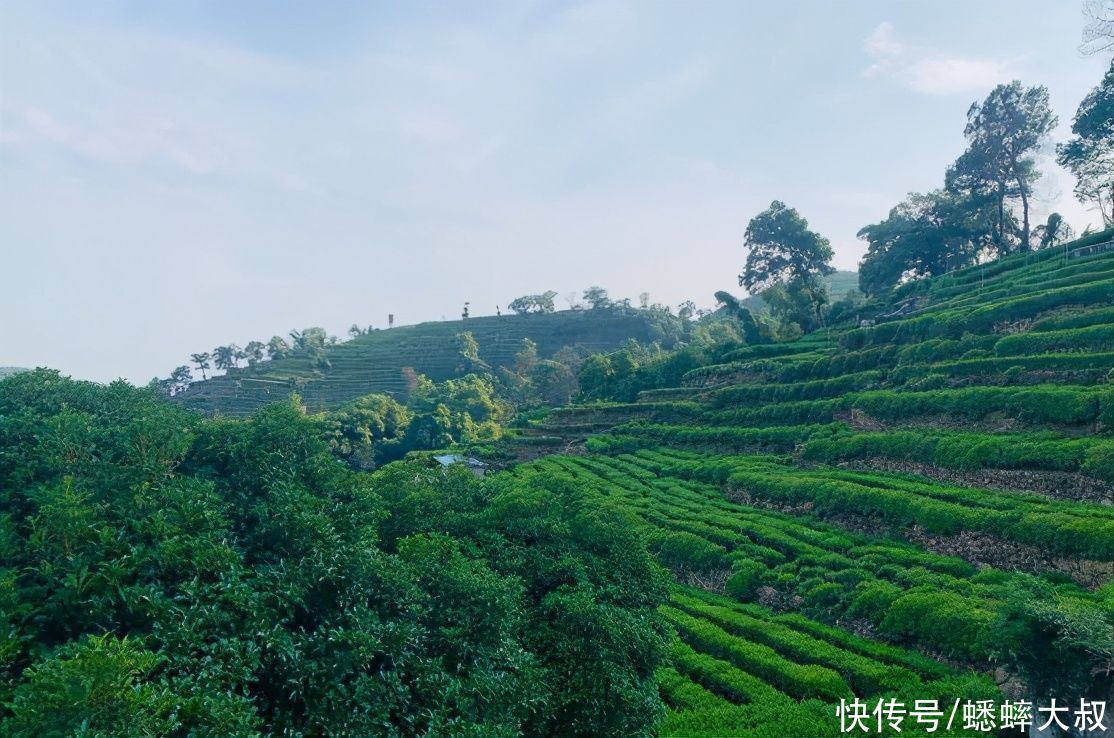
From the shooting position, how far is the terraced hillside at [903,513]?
13.4 meters

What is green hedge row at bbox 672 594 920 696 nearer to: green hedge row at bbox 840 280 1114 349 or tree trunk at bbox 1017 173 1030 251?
green hedge row at bbox 840 280 1114 349

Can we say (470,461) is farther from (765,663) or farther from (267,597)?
(267,597)

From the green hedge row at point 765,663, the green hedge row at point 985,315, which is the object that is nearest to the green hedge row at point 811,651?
the green hedge row at point 765,663

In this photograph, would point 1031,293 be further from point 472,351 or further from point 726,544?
point 472,351

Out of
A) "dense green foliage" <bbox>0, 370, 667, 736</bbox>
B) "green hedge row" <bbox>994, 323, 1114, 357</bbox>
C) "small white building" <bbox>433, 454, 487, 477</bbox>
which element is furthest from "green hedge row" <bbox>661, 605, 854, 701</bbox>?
"small white building" <bbox>433, 454, 487, 477</bbox>

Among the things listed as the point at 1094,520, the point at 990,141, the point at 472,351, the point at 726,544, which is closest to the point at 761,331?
the point at 990,141

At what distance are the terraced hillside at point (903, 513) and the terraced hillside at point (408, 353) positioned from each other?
53373 millimetres

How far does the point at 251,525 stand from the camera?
373 inches

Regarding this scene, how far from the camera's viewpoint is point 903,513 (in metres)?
21.0

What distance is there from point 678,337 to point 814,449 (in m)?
64.4

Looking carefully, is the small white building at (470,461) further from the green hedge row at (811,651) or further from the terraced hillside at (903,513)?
the green hedge row at (811,651)

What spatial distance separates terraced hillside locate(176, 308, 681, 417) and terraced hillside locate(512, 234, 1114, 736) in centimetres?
5337

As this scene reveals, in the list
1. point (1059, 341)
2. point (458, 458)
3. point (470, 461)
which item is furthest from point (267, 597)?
point (470, 461)

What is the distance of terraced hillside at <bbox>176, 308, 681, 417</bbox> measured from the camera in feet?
273
